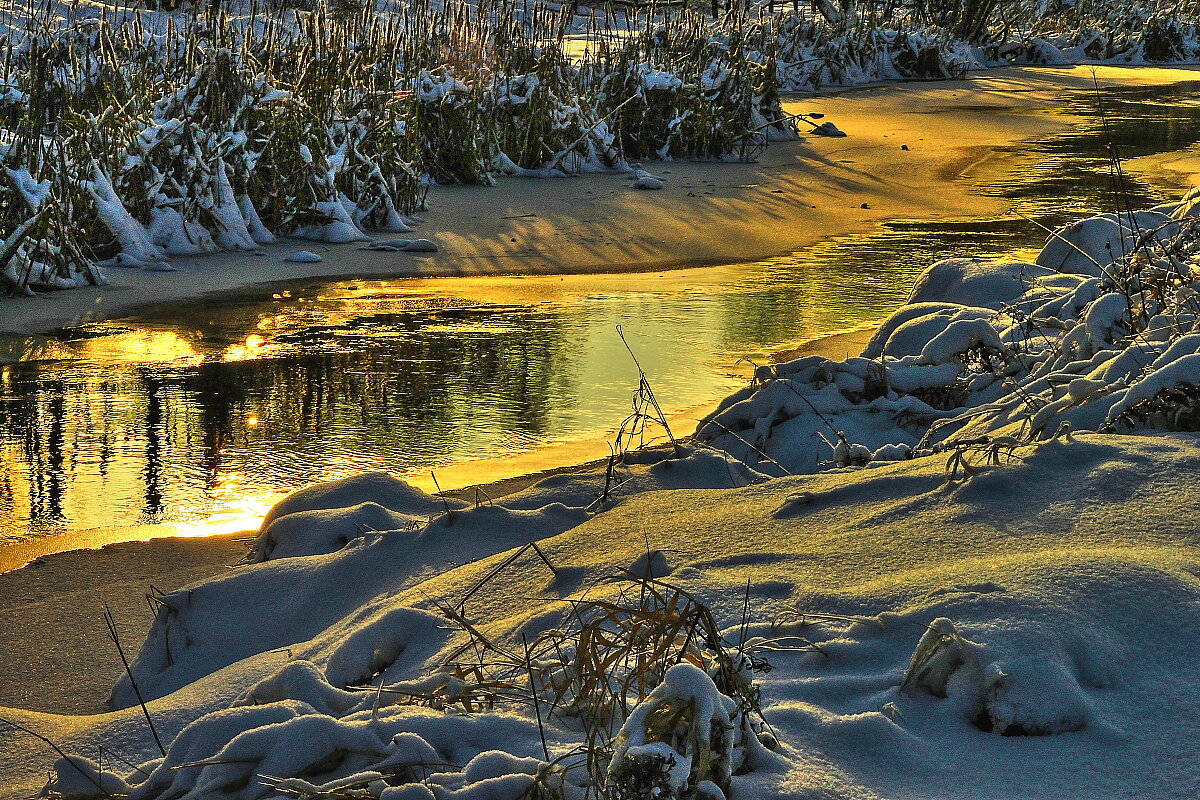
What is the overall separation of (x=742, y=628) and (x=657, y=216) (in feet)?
24.6

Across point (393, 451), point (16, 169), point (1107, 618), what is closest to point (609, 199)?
point (16, 169)

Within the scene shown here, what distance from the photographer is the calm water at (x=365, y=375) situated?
4.39 m

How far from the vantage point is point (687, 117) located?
12.7m

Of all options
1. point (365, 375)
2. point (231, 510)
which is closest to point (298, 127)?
point (365, 375)

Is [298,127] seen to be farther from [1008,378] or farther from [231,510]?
[1008,378]

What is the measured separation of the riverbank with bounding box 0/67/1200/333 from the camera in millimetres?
7340

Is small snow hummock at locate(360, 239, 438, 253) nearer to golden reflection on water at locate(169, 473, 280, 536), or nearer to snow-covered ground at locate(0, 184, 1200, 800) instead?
golden reflection on water at locate(169, 473, 280, 536)

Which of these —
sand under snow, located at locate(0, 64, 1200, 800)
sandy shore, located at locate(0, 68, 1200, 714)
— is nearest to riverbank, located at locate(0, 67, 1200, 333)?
sandy shore, located at locate(0, 68, 1200, 714)

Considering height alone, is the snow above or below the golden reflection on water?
above

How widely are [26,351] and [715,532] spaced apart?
4049 millimetres

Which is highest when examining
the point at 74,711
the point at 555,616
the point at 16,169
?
the point at 16,169

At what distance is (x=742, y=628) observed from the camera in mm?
2275

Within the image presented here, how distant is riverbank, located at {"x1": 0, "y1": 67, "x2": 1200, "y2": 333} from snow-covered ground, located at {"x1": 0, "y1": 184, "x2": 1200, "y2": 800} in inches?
149

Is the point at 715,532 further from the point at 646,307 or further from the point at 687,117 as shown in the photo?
the point at 687,117
